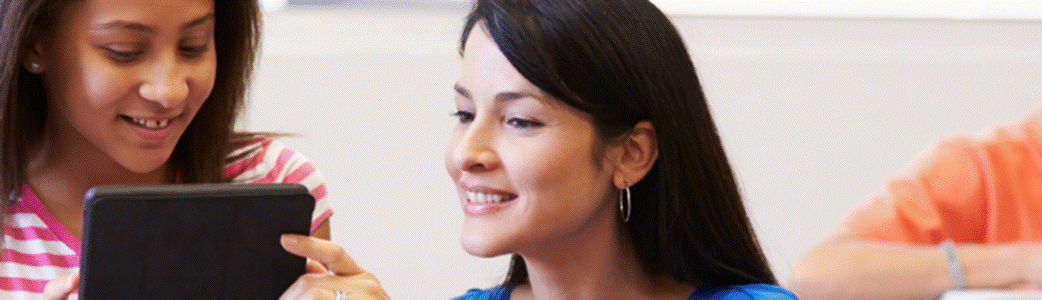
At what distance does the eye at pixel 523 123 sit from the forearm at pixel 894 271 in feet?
3.04

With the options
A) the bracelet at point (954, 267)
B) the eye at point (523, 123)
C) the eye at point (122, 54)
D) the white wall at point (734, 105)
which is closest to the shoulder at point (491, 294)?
the eye at point (523, 123)

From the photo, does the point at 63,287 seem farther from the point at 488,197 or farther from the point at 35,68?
the point at 488,197

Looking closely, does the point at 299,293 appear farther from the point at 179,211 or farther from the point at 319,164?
the point at 319,164

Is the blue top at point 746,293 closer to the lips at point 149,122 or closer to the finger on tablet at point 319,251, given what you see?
the finger on tablet at point 319,251

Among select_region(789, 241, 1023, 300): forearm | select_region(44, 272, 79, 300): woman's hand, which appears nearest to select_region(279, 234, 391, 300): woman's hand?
select_region(44, 272, 79, 300): woman's hand

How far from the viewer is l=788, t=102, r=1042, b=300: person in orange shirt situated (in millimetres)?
1724

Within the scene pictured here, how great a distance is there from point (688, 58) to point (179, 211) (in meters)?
0.57

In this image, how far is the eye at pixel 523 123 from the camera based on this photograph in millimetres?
1085

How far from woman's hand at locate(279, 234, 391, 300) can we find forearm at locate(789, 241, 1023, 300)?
3.26 ft

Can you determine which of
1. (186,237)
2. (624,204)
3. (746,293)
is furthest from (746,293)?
(186,237)

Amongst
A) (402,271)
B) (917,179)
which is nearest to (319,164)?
(402,271)

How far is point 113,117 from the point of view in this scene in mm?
1253

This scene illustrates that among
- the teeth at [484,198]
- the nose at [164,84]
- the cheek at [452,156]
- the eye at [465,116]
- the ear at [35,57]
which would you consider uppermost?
the ear at [35,57]

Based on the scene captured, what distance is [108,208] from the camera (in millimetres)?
960
